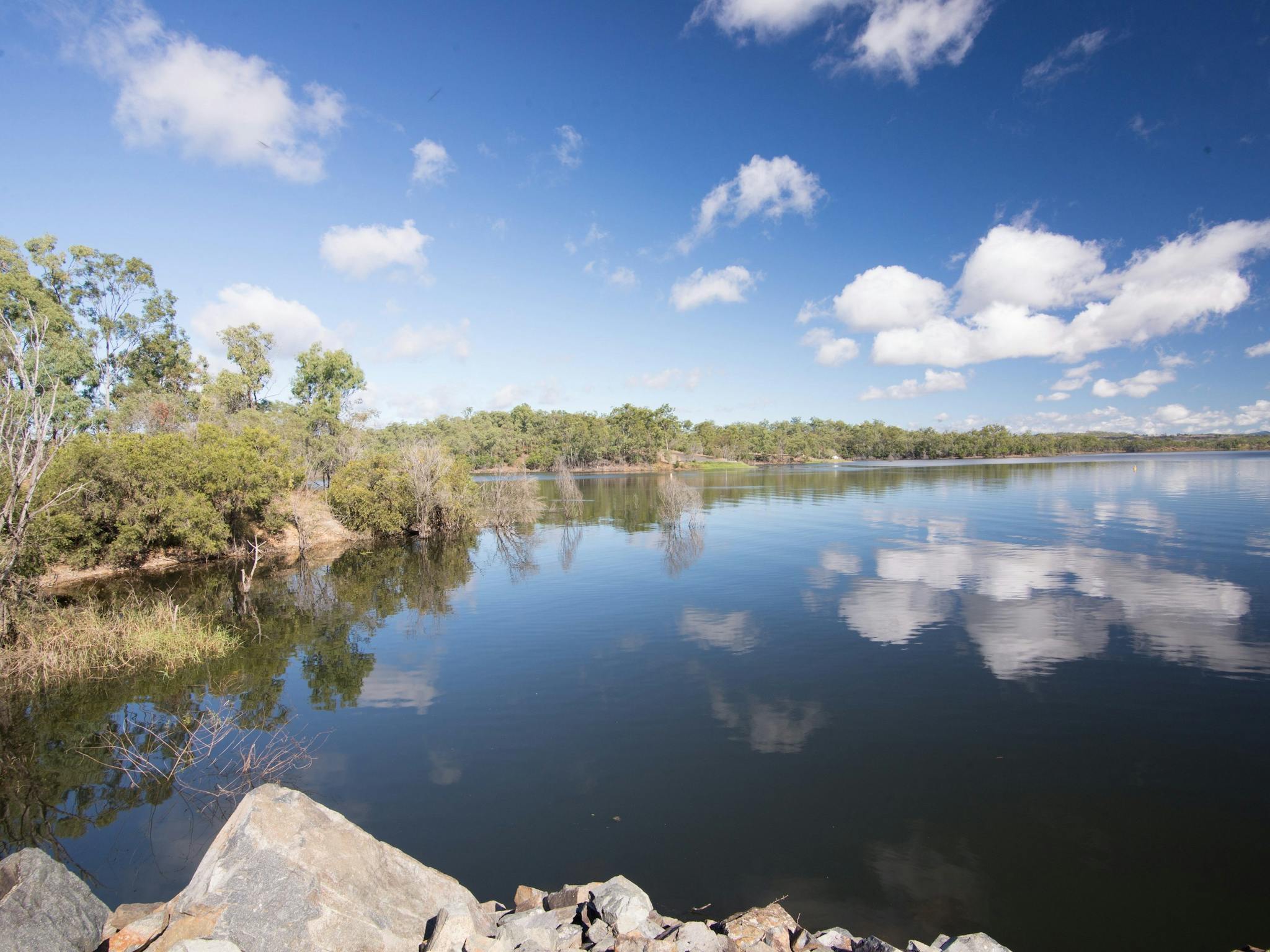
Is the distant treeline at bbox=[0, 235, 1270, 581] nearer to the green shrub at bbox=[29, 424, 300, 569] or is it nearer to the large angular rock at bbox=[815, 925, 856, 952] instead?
the green shrub at bbox=[29, 424, 300, 569]

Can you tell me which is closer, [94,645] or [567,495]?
[94,645]

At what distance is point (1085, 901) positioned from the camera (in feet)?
23.4

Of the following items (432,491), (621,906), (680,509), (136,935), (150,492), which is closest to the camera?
(136,935)

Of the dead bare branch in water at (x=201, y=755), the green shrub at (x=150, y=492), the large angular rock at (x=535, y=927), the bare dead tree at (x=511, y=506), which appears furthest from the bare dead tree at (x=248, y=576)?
the large angular rock at (x=535, y=927)

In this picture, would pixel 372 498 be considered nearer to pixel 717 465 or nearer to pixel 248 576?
pixel 248 576

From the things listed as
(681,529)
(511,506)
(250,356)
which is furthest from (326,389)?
(681,529)

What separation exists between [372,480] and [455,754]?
30607 mm

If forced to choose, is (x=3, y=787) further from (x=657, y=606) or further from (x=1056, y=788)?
(x=1056, y=788)

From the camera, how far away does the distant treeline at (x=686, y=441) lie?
105500mm

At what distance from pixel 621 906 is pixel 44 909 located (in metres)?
4.99

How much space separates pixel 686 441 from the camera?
136375 millimetres

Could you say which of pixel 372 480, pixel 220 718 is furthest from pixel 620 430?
pixel 220 718

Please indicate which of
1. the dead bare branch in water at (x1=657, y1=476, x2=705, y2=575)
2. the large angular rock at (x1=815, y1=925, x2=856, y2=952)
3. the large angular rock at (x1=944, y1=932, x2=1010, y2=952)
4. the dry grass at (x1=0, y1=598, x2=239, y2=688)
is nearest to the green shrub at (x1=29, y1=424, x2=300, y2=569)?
the dry grass at (x1=0, y1=598, x2=239, y2=688)

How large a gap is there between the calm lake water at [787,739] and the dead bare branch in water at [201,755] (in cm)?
33
